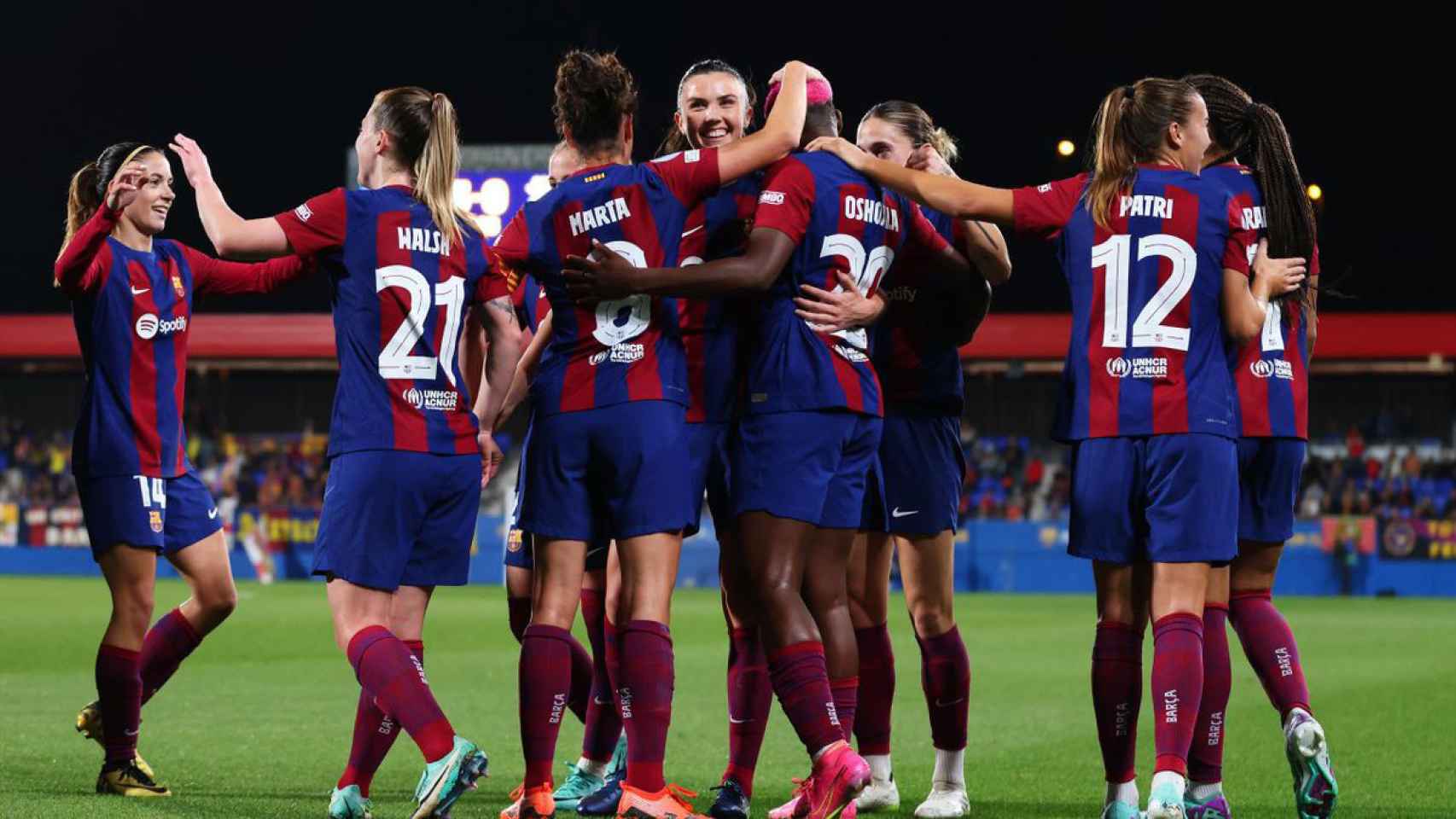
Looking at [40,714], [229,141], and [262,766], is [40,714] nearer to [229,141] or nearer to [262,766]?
[262,766]

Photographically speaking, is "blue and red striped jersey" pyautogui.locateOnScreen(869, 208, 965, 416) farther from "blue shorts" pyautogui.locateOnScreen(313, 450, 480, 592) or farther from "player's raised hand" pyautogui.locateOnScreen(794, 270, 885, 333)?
"blue shorts" pyautogui.locateOnScreen(313, 450, 480, 592)

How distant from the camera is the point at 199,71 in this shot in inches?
1524

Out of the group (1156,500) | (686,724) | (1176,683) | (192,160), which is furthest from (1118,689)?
(686,724)

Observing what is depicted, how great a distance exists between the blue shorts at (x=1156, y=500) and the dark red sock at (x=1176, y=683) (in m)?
0.21

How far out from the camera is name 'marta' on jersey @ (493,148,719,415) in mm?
5113

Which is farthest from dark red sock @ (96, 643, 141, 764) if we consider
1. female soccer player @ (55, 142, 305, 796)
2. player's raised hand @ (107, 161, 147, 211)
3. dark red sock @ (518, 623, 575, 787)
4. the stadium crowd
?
the stadium crowd

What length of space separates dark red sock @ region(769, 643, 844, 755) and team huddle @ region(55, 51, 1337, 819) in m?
0.01

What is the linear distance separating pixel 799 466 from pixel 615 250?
853mm

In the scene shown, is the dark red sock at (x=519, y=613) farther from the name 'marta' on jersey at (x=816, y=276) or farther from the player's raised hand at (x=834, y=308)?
the player's raised hand at (x=834, y=308)

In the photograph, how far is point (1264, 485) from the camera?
18.9 feet

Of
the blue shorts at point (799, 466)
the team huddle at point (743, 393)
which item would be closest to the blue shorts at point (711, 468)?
the team huddle at point (743, 393)

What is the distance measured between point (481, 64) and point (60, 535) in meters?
15.6

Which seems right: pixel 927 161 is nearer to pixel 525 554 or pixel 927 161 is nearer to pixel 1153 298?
pixel 1153 298

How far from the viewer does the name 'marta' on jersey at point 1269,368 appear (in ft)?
18.3
